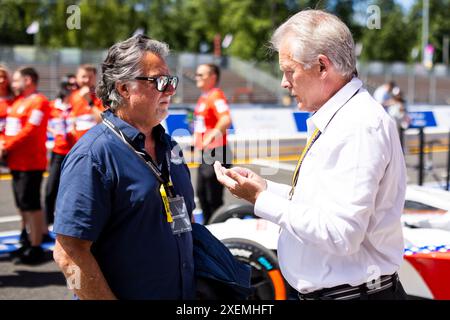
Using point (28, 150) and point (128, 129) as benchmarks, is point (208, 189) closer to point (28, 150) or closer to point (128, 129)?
point (28, 150)

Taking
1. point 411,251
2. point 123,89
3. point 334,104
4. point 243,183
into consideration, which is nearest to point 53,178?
point 411,251

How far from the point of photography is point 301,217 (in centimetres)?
194

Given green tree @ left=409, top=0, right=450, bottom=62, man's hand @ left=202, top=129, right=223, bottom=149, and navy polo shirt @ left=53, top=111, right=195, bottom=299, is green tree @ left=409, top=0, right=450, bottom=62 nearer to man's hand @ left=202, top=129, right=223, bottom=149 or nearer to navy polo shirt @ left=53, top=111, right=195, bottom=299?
man's hand @ left=202, top=129, right=223, bottom=149

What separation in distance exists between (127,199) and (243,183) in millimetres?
422

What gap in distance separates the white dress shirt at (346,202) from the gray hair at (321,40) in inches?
4.0

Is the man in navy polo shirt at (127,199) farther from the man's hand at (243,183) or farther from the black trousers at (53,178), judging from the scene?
the black trousers at (53,178)

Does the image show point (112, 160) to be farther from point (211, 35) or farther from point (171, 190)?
point (211, 35)

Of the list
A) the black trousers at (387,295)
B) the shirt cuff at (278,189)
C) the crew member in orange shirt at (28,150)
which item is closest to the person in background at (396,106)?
the crew member in orange shirt at (28,150)

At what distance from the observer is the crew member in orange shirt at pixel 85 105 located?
247 inches

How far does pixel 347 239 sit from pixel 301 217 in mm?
166

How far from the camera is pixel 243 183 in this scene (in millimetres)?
2127

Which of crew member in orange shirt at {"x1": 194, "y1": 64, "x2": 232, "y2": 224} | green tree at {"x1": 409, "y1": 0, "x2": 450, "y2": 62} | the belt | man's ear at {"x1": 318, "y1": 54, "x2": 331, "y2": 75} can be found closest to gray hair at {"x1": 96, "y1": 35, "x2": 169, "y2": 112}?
man's ear at {"x1": 318, "y1": 54, "x2": 331, "y2": 75}

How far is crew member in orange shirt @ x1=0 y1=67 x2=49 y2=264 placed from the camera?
228 inches
